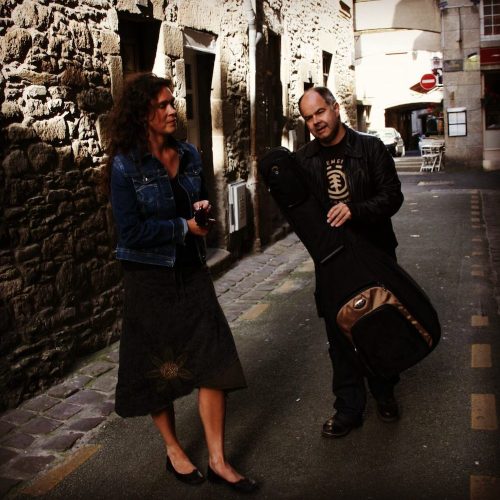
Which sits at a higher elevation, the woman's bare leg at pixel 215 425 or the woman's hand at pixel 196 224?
the woman's hand at pixel 196 224

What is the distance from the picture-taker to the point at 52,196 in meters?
5.15

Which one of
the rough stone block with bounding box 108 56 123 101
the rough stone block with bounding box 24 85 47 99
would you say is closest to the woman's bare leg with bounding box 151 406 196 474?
the rough stone block with bounding box 24 85 47 99

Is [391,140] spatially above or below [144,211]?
above

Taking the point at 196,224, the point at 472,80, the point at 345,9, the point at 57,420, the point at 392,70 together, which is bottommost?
the point at 57,420

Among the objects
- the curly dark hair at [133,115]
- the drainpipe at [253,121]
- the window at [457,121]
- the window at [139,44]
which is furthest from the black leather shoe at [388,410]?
the window at [457,121]

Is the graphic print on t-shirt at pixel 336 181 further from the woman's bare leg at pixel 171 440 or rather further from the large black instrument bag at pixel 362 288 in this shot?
the woman's bare leg at pixel 171 440

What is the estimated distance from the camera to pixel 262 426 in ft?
13.3

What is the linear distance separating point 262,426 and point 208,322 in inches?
45.5

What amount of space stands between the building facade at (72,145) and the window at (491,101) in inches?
558

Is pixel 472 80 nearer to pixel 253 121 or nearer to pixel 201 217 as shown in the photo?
pixel 253 121

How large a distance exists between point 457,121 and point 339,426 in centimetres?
1891

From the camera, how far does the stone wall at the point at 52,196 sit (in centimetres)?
472

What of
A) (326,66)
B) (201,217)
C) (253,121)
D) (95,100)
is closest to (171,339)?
(201,217)

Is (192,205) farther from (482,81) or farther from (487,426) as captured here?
(482,81)
